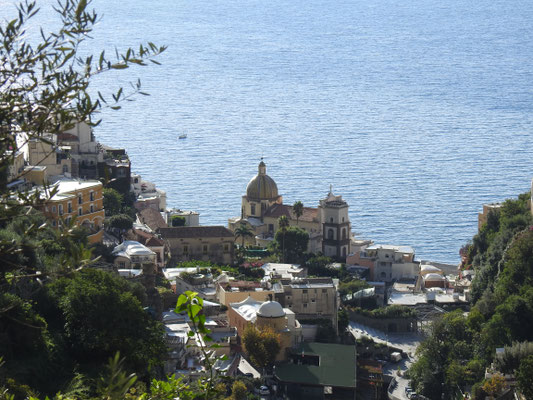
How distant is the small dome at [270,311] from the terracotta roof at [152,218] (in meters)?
17.7

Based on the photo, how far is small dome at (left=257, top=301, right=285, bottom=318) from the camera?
42.7 meters

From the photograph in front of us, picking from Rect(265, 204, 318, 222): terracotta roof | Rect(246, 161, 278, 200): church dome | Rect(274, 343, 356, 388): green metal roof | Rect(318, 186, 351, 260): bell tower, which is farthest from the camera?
Rect(246, 161, 278, 200): church dome

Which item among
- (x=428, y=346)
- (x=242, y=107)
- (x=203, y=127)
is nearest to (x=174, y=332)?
(x=428, y=346)

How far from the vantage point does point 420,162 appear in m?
111

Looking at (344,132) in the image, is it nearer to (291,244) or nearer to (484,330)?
(291,244)

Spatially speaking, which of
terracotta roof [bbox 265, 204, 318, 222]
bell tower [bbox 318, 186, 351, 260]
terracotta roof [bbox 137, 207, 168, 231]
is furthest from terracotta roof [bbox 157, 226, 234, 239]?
terracotta roof [bbox 265, 204, 318, 222]

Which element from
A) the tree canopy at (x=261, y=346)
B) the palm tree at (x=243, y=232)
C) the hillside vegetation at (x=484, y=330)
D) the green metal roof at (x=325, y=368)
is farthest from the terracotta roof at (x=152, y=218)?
the tree canopy at (x=261, y=346)

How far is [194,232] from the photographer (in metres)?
58.2

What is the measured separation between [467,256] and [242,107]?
8115 centimetres

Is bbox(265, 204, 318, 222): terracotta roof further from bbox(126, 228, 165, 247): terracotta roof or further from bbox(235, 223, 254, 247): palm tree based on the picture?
bbox(126, 228, 165, 247): terracotta roof

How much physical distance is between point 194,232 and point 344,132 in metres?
71.2

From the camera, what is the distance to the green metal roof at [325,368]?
131 ft

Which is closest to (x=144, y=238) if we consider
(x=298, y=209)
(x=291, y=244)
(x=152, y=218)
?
(x=152, y=218)

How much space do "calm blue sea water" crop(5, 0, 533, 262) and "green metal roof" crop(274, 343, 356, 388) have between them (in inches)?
1228
